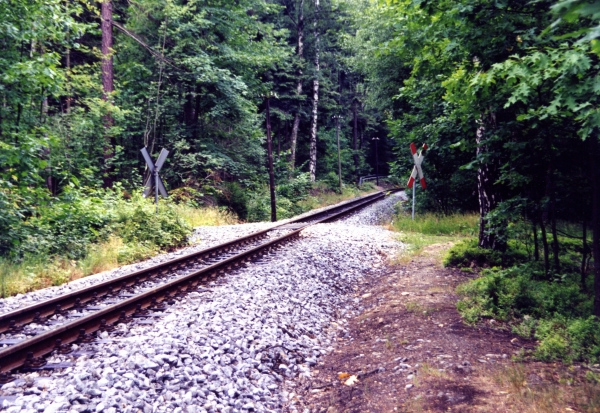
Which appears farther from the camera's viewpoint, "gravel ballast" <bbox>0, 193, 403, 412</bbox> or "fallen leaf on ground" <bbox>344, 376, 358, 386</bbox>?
"fallen leaf on ground" <bbox>344, 376, 358, 386</bbox>

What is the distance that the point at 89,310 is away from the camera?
6227 mm

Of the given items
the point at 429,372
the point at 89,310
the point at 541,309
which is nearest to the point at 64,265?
the point at 89,310

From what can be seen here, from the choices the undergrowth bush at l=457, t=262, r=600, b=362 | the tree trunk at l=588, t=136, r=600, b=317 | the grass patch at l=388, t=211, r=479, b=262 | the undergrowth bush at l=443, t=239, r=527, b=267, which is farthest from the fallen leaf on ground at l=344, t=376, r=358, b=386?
the grass patch at l=388, t=211, r=479, b=262

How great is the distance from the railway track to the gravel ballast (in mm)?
251

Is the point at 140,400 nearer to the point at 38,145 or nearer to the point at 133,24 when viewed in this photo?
the point at 38,145

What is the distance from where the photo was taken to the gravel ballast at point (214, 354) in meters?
3.75

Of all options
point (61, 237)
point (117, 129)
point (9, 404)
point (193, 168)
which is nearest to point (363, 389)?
point (9, 404)

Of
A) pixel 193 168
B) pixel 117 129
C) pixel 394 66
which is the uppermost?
pixel 394 66

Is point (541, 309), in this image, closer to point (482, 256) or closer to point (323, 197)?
point (482, 256)

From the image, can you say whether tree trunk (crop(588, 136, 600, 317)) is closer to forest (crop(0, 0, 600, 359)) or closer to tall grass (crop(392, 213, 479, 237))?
forest (crop(0, 0, 600, 359))

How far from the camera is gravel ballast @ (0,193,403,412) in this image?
3746mm

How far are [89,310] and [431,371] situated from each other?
461 centimetres

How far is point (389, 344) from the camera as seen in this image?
529cm

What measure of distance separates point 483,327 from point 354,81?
150 ft
